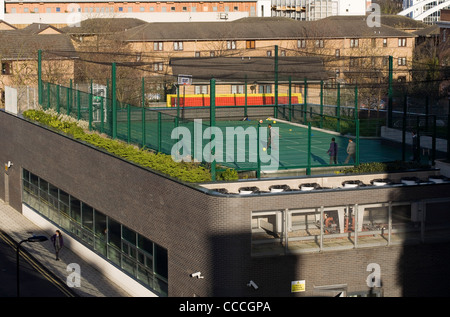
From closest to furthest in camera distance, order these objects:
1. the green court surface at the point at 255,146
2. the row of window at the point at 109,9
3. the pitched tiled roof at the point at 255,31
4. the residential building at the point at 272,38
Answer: the green court surface at the point at 255,146, the residential building at the point at 272,38, the pitched tiled roof at the point at 255,31, the row of window at the point at 109,9

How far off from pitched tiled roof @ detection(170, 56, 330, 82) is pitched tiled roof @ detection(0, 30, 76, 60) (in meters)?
13.8

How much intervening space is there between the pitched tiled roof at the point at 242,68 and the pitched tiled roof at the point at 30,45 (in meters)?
13.8

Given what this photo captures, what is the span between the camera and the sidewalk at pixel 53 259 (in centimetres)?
3459

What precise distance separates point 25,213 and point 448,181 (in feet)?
83.0

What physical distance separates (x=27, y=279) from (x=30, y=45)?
4640 centimetres

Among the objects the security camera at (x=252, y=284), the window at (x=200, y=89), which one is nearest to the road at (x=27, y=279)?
the security camera at (x=252, y=284)

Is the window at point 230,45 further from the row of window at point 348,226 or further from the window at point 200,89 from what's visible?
the row of window at point 348,226

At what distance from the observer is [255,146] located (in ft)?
119

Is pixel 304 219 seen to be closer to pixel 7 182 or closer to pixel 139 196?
pixel 139 196

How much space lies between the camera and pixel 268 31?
328 feet

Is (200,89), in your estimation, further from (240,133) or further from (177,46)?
(177,46)

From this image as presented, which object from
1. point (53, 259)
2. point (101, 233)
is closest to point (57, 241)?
point (53, 259)

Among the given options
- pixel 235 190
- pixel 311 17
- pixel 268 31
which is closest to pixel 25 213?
pixel 235 190

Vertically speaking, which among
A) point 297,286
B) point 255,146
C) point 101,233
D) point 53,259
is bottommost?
point 53,259
